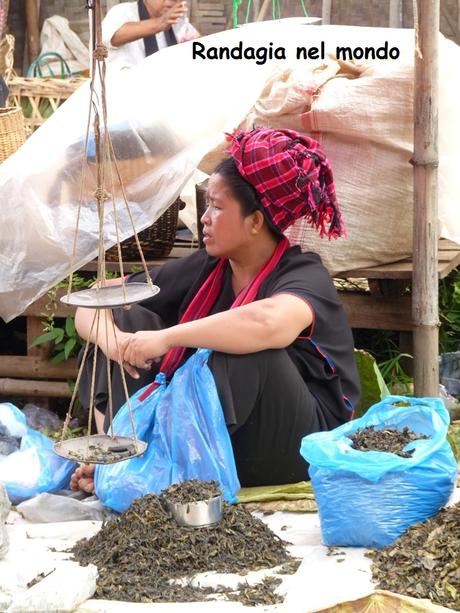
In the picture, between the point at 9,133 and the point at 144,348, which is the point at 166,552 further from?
the point at 9,133

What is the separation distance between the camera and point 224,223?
11.7ft

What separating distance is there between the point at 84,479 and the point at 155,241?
133cm

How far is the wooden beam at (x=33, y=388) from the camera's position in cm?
466

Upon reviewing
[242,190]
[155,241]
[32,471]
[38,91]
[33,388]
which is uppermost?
[242,190]

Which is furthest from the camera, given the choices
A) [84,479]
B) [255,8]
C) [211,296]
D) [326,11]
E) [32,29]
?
[32,29]

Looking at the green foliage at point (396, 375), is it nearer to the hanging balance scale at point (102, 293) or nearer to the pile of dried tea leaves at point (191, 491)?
the pile of dried tea leaves at point (191, 491)

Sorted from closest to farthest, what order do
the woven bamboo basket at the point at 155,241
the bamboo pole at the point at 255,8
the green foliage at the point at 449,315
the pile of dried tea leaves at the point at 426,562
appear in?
1. the pile of dried tea leaves at the point at 426,562
2. the woven bamboo basket at the point at 155,241
3. the green foliage at the point at 449,315
4. the bamboo pole at the point at 255,8

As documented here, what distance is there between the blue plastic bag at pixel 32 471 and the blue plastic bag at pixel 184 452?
0.91 feet

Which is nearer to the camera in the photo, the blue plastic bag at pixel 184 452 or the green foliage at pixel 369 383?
the blue plastic bag at pixel 184 452

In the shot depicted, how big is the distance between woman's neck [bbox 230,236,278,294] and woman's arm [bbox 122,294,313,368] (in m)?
0.28

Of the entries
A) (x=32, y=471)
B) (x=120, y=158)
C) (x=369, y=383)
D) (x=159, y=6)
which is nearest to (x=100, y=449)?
(x=32, y=471)

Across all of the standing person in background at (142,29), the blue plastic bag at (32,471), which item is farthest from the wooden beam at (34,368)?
the standing person in background at (142,29)

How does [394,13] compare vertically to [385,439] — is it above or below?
above

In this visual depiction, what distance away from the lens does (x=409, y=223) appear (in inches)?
173
